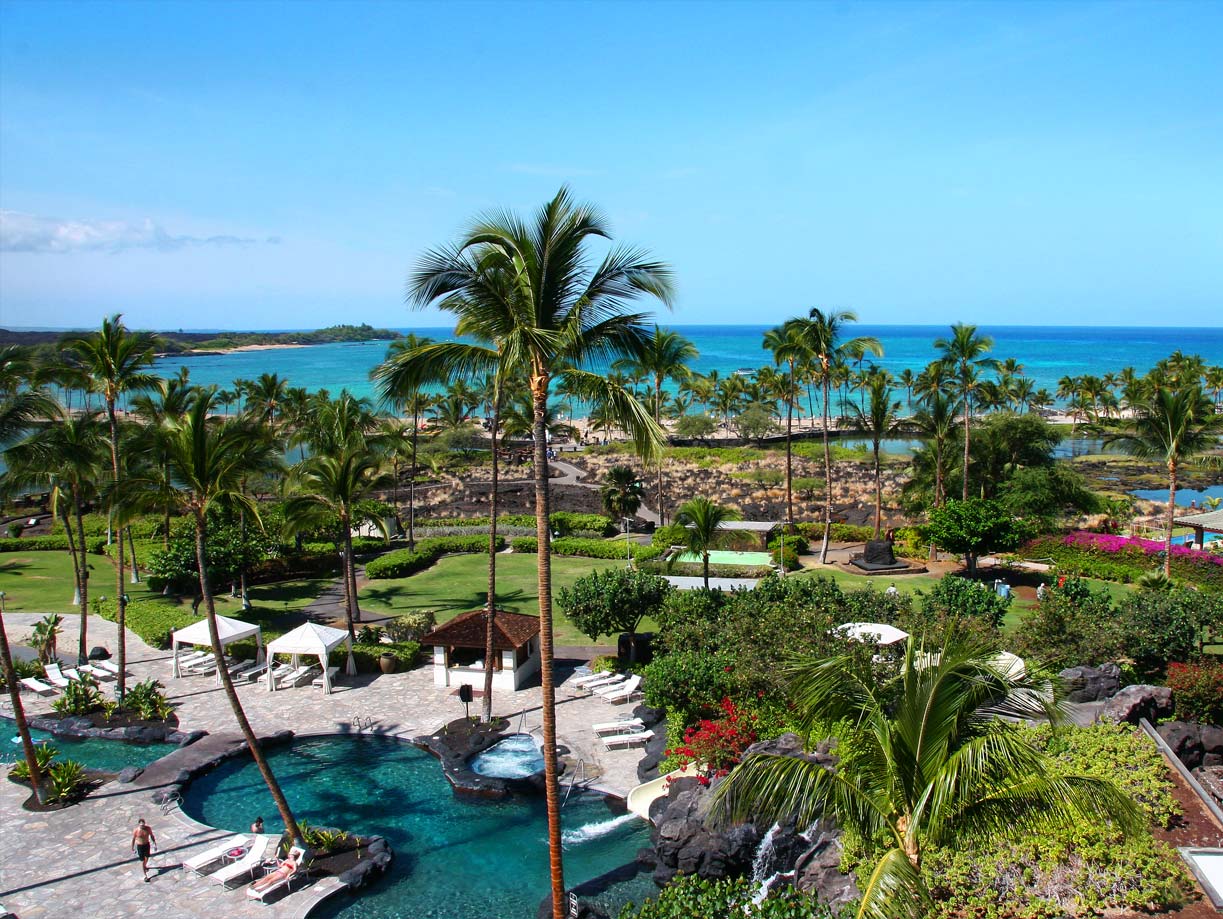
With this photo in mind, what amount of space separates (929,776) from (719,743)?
979cm

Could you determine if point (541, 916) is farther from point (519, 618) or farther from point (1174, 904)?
point (519, 618)

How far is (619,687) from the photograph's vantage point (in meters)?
24.0

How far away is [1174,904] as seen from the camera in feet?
38.8

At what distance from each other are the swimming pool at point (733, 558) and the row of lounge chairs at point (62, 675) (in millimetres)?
21092

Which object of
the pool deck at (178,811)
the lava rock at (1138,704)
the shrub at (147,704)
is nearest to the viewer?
the pool deck at (178,811)

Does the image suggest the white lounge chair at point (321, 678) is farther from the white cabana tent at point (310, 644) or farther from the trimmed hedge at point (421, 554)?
the trimmed hedge at point (421, 554)

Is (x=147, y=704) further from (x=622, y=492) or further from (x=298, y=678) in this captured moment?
(x=622, y=492)

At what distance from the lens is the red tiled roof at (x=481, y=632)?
79.6ft

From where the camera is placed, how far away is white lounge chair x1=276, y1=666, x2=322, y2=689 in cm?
2506

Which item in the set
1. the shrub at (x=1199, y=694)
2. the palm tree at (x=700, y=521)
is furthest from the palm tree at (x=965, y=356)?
the shrub at (x=1199, y=694)

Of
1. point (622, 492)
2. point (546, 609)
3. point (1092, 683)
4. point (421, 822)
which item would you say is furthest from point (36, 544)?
point (1092, 683)

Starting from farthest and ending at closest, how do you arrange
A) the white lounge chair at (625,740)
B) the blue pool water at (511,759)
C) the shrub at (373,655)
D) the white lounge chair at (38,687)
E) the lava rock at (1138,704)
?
1. the shrub at (373,655)
2. the white lounge chair at (38,687)
3. the white lounge chair at (625,740)
4. the blue pool water at (511,759)
5. the lava rock at (1138,704)

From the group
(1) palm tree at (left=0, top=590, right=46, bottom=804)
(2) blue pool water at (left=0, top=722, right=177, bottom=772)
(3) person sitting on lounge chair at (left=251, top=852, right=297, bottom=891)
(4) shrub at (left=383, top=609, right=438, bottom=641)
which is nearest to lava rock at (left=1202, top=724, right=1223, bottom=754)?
(3) person sitting on lounge chair at (left=251, top=852, right=297, bottom=891)

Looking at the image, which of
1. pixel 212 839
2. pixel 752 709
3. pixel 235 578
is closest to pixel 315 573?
pixel 235 578
